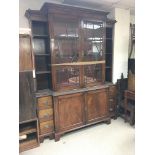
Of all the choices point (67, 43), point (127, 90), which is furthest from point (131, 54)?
point (67, 43)

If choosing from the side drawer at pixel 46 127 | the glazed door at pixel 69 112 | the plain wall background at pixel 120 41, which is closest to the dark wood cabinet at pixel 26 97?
the side drawer at pixel 46 127

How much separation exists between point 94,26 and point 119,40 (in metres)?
0.79

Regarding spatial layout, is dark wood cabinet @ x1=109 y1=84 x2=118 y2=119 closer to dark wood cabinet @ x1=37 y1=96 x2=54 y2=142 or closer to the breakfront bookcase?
the breakfront bookcase

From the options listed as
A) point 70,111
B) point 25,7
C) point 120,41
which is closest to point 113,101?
point 70,111

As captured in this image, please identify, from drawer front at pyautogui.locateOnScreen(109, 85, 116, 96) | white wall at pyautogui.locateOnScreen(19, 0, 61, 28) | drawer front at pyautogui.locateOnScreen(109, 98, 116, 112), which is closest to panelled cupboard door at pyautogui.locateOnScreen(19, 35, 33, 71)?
white wall at pyautogui.locateOnScreen(19, 0, 61, 28)

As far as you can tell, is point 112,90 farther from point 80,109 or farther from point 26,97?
point 26,97

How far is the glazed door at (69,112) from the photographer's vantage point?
8.58 feet

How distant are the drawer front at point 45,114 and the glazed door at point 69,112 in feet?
0.35

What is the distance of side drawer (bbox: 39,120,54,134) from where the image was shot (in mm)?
2568

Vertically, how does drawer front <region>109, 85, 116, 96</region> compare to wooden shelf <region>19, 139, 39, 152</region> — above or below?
above

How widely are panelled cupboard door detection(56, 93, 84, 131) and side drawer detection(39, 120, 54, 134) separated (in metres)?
0.11

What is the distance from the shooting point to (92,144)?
248cm

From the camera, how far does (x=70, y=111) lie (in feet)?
8.95

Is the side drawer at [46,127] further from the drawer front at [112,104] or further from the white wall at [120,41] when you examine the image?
the white wall at [120,41]
